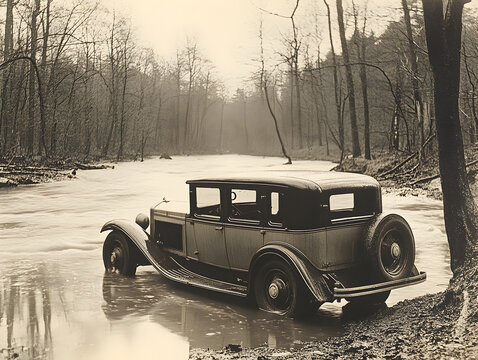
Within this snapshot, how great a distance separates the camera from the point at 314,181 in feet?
17.0

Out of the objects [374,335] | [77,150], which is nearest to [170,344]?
[374,335]

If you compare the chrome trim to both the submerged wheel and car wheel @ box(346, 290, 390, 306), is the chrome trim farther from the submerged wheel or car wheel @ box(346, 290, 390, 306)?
the submerged wheel

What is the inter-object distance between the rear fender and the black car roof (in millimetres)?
1475

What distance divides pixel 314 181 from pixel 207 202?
146 centimetres

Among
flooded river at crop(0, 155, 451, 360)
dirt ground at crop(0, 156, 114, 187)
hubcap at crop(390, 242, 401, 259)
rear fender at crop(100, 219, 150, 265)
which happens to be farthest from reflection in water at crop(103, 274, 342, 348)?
dirt ground at crop(0, 156, 114, 187)

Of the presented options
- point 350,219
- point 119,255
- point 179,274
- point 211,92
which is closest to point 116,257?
point 119,255

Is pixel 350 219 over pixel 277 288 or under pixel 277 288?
over

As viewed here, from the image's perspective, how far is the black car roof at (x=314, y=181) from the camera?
16.9ft

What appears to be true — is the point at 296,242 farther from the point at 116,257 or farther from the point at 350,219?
the point at 116,257

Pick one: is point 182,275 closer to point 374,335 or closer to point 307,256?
point 307,256

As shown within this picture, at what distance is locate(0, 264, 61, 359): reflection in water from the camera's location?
4.35 meters

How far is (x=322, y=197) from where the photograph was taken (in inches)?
201

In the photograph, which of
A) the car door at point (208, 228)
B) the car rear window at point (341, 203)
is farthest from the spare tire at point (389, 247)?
the car door at point (208, 228)

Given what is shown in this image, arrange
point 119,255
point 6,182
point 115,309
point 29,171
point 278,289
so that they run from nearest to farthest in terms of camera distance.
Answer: point 278,289
point 115,309
point 119,255
point 6,182
point 29,171
